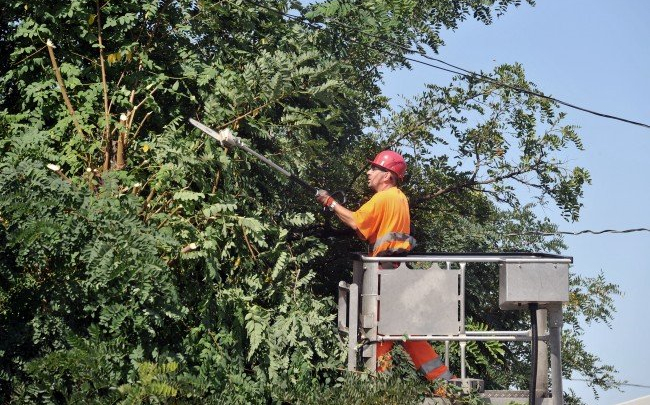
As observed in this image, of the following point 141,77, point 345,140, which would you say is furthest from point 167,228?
point 345,140

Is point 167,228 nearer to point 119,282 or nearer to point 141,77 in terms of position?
point 119,282

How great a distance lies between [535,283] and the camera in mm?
9906

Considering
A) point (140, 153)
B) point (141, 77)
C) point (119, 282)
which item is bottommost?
point (119, 282)

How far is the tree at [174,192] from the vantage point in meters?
9.02

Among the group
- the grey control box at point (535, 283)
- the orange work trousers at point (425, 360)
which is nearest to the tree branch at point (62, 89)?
the orange work trousers at point (425, 360)

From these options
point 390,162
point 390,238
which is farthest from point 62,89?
point 390,238

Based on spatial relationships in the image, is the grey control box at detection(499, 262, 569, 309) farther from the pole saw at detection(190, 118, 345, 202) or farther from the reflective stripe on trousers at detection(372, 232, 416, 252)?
the pole saw at detection(190, 118, 345, 202)

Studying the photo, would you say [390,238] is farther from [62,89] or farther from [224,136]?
[62,89]

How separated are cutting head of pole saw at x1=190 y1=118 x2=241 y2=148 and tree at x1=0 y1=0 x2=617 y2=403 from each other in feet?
0.41

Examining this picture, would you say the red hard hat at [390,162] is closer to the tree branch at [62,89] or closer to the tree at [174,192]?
the tree at [174,192]

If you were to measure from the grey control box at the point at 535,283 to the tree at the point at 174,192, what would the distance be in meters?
1.55

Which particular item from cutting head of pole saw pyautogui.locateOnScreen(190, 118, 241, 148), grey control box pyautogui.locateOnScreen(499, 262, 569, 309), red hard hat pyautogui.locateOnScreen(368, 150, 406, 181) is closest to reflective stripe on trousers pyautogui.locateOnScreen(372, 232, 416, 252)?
red hard hat pyautogui.locateOnScreen(368, 150, 406, 181)

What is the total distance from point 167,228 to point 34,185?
1.19m

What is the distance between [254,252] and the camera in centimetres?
1045
